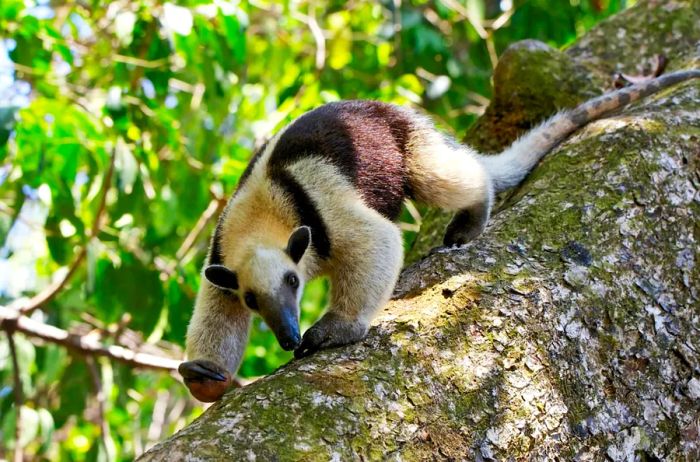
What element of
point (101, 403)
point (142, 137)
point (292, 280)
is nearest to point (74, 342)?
point (101, 403)

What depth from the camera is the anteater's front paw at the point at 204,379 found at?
3.22m

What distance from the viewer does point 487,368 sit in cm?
247

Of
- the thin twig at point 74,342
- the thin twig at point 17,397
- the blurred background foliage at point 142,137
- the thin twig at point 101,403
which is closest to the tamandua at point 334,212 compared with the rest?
the blurred background foliage at point 142,137

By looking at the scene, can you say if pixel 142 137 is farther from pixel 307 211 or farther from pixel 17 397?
pixel 307 211

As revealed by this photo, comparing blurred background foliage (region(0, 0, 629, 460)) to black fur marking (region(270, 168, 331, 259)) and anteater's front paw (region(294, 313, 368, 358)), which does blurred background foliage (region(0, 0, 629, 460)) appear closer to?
black fur marking (region(270, 168, 331, 259))

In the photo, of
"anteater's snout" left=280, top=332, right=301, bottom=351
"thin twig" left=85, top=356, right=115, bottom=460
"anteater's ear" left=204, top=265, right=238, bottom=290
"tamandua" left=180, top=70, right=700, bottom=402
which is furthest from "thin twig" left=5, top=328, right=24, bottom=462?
"anteater's snout" left=280, top=332, right=301, bottom=351

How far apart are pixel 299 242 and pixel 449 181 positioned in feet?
3.38

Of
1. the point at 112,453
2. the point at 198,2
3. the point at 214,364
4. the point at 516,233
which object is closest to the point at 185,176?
the point at 198,2

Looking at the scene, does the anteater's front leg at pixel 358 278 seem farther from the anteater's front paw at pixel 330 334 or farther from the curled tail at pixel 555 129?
the curled tail at pixel 555 129

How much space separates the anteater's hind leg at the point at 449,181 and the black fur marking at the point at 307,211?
0.71m

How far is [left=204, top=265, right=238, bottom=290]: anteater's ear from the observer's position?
336 centimetres

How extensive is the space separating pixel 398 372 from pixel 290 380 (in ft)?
1.02

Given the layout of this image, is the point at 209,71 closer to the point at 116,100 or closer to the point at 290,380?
the point at 116,100

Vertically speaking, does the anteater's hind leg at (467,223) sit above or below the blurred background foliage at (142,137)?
above
